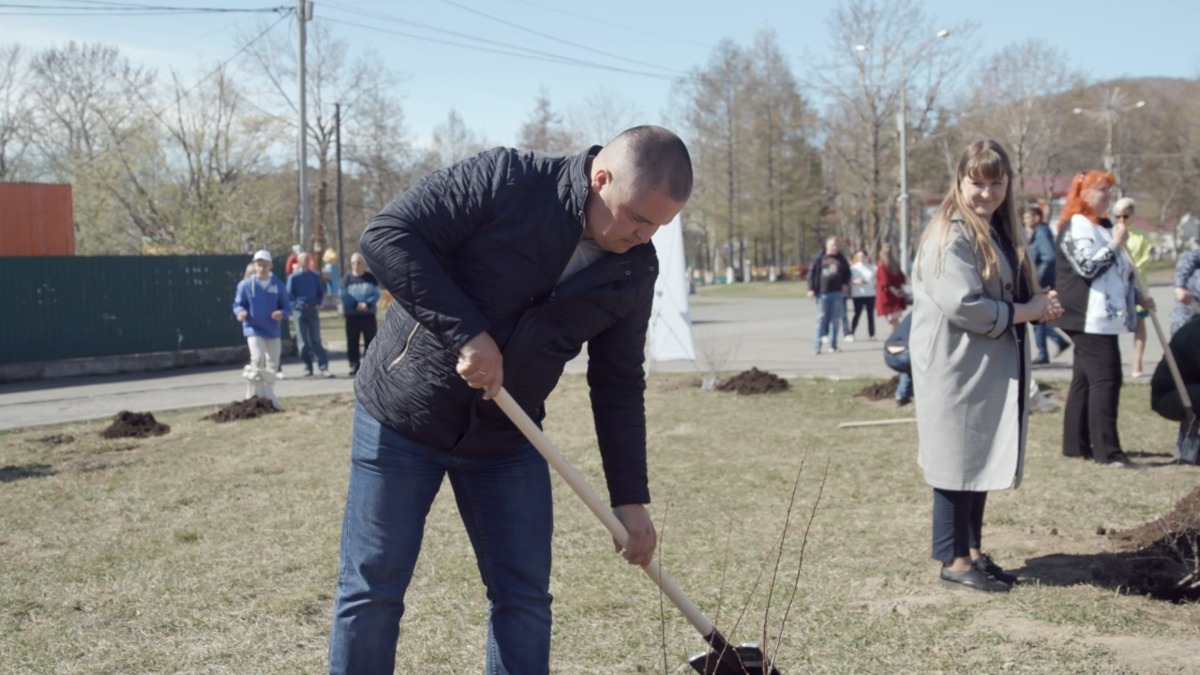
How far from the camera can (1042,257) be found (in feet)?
40.9

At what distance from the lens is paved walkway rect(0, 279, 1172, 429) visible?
13594 millimetres

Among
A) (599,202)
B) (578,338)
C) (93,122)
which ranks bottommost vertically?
(578,338)

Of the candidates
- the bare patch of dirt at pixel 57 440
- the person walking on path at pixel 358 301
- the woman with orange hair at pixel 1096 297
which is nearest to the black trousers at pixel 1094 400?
the woman with orange hair at pixel 1096 297

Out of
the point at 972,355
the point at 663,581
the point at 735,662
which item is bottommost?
the point at 735,662

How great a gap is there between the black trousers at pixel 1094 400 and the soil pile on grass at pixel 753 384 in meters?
4.57

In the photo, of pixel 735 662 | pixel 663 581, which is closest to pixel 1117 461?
pixel 735 662

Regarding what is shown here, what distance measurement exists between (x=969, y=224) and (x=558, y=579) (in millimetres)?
2569

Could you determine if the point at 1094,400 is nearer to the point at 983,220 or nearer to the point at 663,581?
the point at 983,220

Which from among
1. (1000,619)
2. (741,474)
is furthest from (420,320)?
(741,474)

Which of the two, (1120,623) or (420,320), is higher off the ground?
(420,320)

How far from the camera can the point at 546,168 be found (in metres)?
2.95

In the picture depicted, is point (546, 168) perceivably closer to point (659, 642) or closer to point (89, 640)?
point (659, 642)

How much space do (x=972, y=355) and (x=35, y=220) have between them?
62.5 ft

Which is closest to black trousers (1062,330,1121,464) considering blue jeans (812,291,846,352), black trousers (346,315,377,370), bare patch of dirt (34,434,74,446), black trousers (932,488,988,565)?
black trousers (932,488,988,565)
